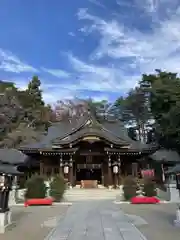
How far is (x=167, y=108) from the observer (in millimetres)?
31578

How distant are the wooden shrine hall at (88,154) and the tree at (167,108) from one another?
9.03ft

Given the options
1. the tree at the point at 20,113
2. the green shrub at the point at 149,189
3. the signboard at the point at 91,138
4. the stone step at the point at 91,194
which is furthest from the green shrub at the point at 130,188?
the tree at the point at 20,113

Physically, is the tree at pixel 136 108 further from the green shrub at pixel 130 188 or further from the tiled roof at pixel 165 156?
the green shrub at pixel 130 188

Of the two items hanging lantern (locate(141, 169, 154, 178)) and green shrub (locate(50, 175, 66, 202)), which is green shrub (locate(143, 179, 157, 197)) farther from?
hanging lantern (locate(141, 169, 154, 178))

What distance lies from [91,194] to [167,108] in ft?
45.0

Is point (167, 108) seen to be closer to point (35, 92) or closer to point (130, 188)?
point (130, 188)

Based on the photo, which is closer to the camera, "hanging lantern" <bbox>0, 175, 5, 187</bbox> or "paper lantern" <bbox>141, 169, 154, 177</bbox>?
"hanging lantern" <bbox>0, 175, 5, 187</bbox>

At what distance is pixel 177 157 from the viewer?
27844mm

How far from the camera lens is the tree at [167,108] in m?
26.4

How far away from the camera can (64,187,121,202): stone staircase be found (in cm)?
2216

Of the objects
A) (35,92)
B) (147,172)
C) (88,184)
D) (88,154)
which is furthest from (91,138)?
(35,92)

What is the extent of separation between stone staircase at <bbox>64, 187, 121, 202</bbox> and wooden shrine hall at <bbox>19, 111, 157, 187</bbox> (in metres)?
1.97

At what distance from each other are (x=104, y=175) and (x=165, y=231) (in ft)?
64.2

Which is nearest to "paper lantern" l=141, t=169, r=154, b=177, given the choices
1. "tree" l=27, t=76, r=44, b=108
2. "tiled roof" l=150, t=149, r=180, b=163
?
"tiled roof" l=150, t=149, r=180, b=163
